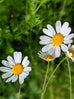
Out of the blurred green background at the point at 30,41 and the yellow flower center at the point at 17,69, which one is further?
the blurred green background at the point at 30,41

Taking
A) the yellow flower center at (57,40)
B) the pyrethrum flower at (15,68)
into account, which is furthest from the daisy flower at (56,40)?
the pyrethrum flower at (15,68)

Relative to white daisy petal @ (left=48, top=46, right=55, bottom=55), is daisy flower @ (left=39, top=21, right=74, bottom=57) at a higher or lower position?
higher

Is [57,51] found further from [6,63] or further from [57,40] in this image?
[6,63]

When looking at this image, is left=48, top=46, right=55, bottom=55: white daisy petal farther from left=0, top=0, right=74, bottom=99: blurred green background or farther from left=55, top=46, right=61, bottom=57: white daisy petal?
left=0, top=0, right=74, bottom=99: blurred green background

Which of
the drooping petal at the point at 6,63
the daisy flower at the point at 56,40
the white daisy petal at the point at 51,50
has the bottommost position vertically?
the drooping petal at the point at 6,63

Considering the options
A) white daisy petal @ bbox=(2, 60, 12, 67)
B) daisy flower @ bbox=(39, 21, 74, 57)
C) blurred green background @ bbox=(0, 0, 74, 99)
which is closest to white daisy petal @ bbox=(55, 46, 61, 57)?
daisy flower @ bbox=(39, 21, 74, 57)

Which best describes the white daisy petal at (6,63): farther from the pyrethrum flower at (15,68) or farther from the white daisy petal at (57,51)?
the white daisy petal at (57,51)

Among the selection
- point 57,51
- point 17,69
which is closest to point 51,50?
point 57,51

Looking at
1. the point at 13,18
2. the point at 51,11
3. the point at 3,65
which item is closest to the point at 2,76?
the point at 3,65
